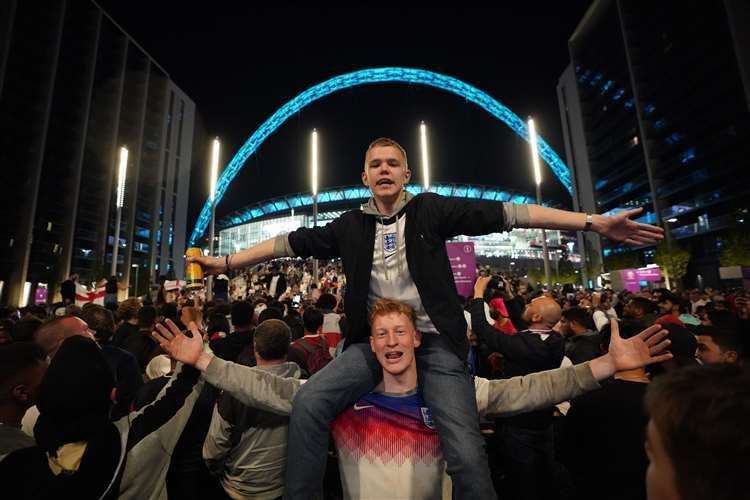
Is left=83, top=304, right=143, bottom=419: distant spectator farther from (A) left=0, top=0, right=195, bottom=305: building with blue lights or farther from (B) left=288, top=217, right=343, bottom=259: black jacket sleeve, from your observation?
(A) left=0, top=0, right=195, bottom=305: building with blue lights

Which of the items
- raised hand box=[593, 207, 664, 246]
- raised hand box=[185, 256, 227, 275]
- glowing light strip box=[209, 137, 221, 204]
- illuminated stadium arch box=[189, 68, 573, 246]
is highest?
illuminated stadium arch box=[189, 68, 573, 246]

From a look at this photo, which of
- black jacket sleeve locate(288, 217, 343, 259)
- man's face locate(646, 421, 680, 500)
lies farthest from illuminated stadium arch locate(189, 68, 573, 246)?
man's face locate(646, 421, 680, 500)

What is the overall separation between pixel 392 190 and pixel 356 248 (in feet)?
1.75

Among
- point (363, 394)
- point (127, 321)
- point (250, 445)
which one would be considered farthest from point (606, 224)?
point (127, 321)

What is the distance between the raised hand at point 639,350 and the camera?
2369 millimetres

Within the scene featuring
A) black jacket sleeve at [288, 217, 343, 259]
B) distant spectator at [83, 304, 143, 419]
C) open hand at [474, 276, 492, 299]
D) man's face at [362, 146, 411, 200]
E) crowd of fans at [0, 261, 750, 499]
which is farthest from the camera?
open hand at [474, 276, 492, 299]

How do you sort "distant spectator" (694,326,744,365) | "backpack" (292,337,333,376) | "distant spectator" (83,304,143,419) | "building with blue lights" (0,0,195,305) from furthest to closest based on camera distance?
"building with blue lights" (0,0,195,305) < "backpack" (292,337,333,376) < "distant spectator" (694,326,744,365) < "distant spectator" (83,304,143,419)

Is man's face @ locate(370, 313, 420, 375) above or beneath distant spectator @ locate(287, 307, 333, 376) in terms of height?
above

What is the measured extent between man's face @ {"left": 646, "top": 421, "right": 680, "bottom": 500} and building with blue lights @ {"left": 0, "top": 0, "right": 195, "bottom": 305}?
155 feet

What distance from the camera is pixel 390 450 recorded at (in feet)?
8.22

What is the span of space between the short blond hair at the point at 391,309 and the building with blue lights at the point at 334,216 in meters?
72.1

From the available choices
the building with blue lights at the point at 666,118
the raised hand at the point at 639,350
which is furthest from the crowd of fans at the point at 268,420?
the building with blue lights at the point at 666,118

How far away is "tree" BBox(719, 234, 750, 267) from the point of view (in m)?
37.7

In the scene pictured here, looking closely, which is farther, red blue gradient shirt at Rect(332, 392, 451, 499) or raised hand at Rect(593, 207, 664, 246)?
raised hand at Rect(593, 207, 664, 246)
